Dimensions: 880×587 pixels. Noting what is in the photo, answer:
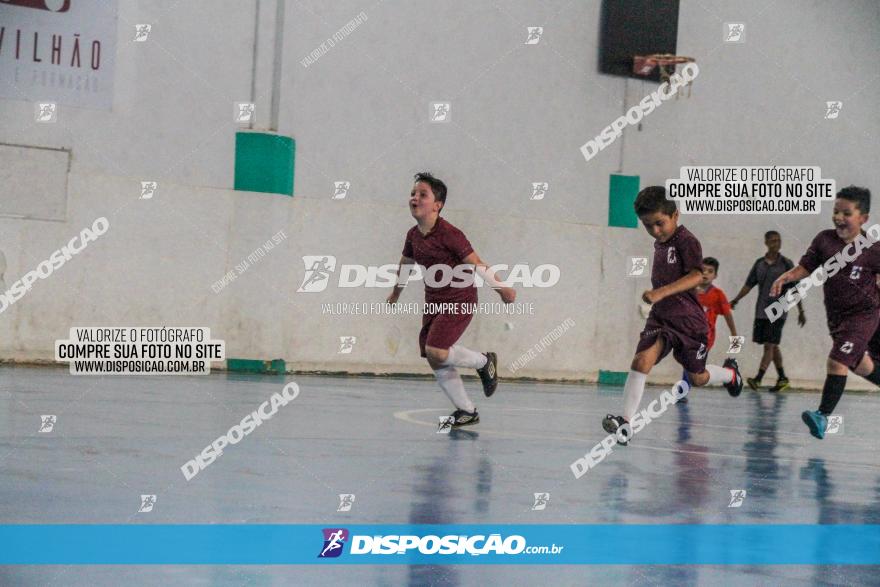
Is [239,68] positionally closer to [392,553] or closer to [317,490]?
[317,490]

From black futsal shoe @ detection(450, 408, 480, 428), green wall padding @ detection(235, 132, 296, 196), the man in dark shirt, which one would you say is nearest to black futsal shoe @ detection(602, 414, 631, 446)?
black futsal shoe @ detection(450, 408, 480, 428)

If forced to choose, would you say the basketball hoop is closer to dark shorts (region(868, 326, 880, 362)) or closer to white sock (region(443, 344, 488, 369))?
dark shorts (region(868, 326, 880, 362))

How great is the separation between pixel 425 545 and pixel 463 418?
5350 mm

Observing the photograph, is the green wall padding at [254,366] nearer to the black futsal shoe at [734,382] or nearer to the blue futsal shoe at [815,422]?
the black futsal shoe at [734,382]

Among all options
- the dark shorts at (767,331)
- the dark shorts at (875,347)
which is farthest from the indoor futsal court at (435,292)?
the dark shorts at (767,331)

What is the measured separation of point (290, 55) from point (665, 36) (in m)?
6.85

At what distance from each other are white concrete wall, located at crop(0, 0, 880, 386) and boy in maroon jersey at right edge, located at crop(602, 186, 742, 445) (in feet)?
26.6

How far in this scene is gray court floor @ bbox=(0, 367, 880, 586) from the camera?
497 centimetres

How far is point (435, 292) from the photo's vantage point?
1025 cm

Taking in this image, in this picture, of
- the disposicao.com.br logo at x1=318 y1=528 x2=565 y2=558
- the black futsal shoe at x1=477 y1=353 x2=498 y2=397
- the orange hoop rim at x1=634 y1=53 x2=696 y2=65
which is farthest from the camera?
the orange hoop rim at x1=634 y1=53 x2=696 y2=65

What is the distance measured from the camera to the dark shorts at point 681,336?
32.9 feet

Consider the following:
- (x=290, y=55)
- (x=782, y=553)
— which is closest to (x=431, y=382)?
(x=290, y=55)

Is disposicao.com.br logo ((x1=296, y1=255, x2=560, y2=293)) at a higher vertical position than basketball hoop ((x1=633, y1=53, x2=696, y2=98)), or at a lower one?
lower

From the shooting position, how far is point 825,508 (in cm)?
711
